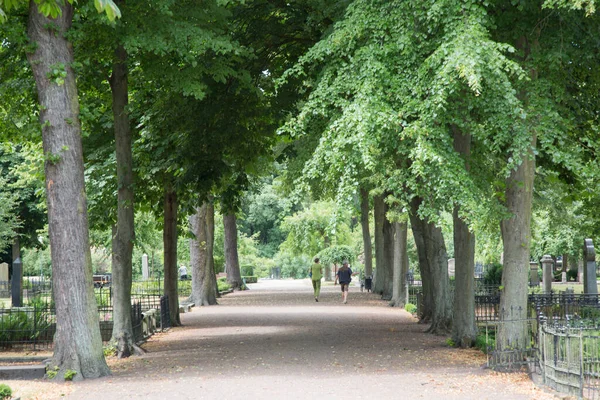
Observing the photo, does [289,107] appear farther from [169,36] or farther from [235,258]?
[235,258]

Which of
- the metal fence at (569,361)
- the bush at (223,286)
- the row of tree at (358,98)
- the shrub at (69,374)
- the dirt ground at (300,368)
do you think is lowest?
the bush at (223,286)

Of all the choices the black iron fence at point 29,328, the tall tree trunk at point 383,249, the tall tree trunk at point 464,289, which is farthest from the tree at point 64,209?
the tall tree trunk at point 383,249

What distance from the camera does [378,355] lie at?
53.7ft

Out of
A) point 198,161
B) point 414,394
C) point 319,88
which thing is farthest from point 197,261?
point 414,394

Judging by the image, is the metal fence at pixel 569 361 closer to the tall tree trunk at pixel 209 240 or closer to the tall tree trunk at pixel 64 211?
the tall tree trunk at pixel 64 211

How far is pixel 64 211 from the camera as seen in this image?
14070 mm

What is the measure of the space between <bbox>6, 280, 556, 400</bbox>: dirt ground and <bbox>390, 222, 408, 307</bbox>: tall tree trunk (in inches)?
250

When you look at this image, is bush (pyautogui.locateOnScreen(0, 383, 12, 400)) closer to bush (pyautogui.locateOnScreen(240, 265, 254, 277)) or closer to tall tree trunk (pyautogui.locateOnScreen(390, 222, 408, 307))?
tall tree trunk (pyautogui.locateOnScreen(390, 222, 408, 307))

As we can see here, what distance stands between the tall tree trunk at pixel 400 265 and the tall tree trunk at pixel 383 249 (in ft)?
15.5

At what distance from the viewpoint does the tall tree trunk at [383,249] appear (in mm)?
37531

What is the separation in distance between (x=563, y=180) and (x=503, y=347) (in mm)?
5616

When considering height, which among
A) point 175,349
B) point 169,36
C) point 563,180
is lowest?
point 175,349

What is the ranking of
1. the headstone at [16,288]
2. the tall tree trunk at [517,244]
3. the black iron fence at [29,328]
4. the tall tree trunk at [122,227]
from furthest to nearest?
the headstone at [16,288], the black iron fence at [29,328], the tall tree trunk at [122,227], the tall tree trunk at [517,244]

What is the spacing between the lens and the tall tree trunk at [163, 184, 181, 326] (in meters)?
24.6
